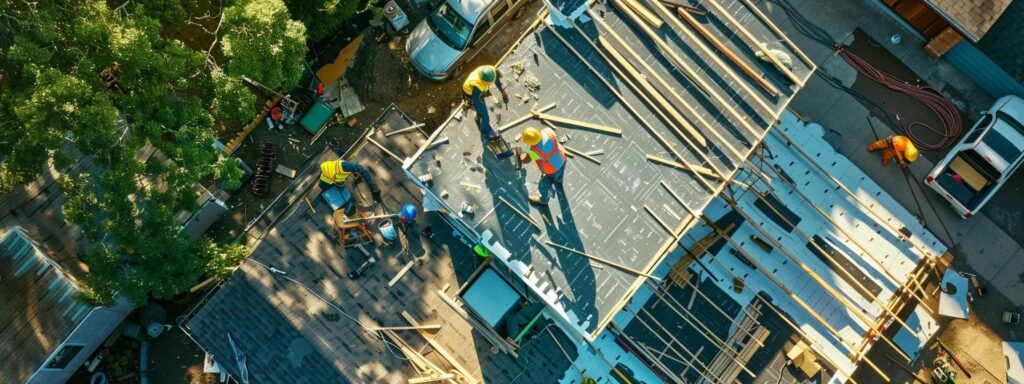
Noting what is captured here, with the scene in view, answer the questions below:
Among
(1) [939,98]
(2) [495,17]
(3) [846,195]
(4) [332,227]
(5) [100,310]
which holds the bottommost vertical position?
(5) [100,310]

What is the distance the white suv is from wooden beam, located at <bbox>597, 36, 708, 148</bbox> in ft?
54.4

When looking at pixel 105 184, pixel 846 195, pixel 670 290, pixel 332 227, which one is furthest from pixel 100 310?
pixel 846 195

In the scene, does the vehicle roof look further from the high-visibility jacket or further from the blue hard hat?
the high-visibility jacket

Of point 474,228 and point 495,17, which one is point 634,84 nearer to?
point 474,228

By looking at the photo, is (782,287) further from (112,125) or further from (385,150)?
(112,125)

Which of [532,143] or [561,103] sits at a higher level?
[561,103]

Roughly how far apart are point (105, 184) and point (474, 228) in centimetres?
1428

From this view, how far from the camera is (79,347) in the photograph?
34.4 metres

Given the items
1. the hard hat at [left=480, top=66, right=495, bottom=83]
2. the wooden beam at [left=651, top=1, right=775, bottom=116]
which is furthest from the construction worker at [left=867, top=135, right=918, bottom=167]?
the hard hat at [left=480, top=66, right=495, bottom=83]

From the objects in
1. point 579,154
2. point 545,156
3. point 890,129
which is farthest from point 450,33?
point 890,129

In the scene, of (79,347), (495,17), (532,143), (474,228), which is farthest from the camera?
(495,17)

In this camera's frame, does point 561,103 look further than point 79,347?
No

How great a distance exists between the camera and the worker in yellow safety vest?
31.7 m

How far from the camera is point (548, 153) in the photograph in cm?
2722
